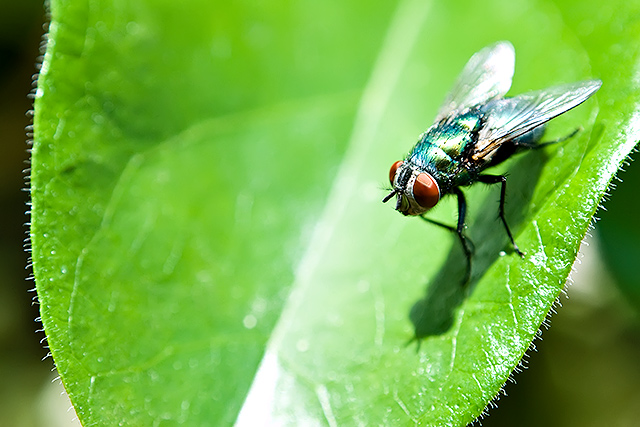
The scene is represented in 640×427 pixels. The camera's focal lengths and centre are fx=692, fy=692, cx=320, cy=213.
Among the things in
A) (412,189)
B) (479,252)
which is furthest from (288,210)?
(479,252)

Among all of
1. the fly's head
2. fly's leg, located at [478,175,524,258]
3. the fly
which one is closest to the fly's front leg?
the fly

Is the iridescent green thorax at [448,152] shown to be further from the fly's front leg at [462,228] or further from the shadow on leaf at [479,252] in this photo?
the shadow on leaf at [479,252]

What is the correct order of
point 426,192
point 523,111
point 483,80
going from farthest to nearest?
point 483,80
point 523,111
point 426,192

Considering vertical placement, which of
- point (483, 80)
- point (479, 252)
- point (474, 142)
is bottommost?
point (479, 252)

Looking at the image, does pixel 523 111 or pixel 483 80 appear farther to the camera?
pixel 483 80

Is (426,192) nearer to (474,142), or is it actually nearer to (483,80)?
(474,142)

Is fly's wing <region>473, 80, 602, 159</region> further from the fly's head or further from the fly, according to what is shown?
the fly's head

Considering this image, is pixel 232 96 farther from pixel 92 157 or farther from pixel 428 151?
pixel 428 151

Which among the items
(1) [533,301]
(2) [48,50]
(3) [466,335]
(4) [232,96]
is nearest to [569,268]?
(1) [533,301]
